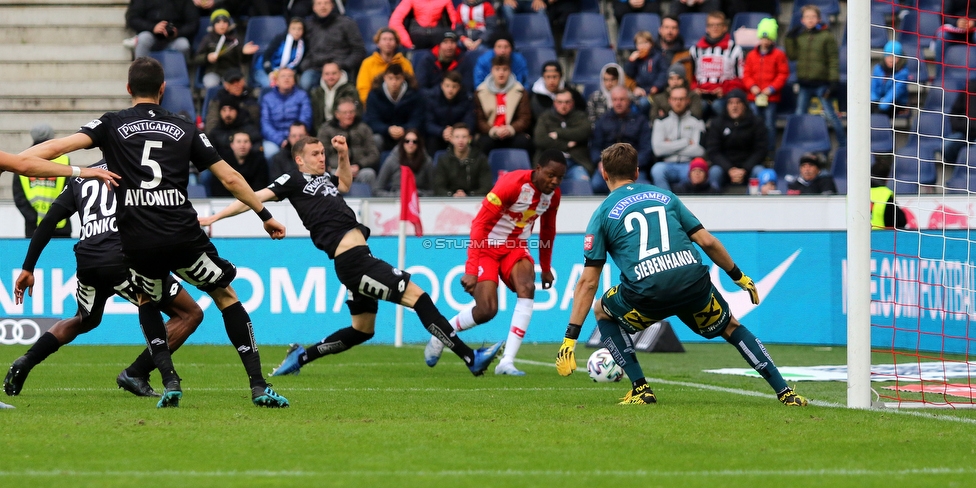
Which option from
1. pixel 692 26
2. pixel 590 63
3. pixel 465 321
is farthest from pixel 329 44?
pixel 465 321

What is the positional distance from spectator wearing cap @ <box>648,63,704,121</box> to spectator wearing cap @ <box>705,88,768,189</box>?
39 cm

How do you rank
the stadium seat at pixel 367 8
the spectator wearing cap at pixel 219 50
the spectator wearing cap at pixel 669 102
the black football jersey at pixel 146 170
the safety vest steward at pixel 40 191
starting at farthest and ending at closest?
the stadium seat at pixel 367 8, the spectator wearing cap at pixel 219 50, the spectator wearing cap at pixel 669 102, the safety vest steward at pixel 40 191, the black football jersey at pixel 146 170

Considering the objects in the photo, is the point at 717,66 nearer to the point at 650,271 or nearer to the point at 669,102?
the point at 669,102

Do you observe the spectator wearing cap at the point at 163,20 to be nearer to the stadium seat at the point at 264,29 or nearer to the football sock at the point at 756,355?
the stadium seat at the point at 264,29

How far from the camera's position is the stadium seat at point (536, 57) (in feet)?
63.5

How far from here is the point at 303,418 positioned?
688 centimetres

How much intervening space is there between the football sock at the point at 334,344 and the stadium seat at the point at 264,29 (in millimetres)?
10530

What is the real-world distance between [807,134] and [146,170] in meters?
13.2

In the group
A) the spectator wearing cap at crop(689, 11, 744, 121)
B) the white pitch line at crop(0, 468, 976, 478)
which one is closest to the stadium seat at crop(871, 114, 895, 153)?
the spectator wearing cap at crop(689, 11, 744, 121)

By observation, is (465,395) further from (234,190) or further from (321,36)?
(321,36)

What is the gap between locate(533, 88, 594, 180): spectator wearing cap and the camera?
17.4 m

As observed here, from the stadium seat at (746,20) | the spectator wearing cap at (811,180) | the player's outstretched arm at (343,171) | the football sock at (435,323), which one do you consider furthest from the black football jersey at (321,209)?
the stadium seat at (746,20)

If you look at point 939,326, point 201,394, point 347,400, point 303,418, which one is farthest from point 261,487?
point 939,326

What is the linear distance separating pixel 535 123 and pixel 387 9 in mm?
3944
